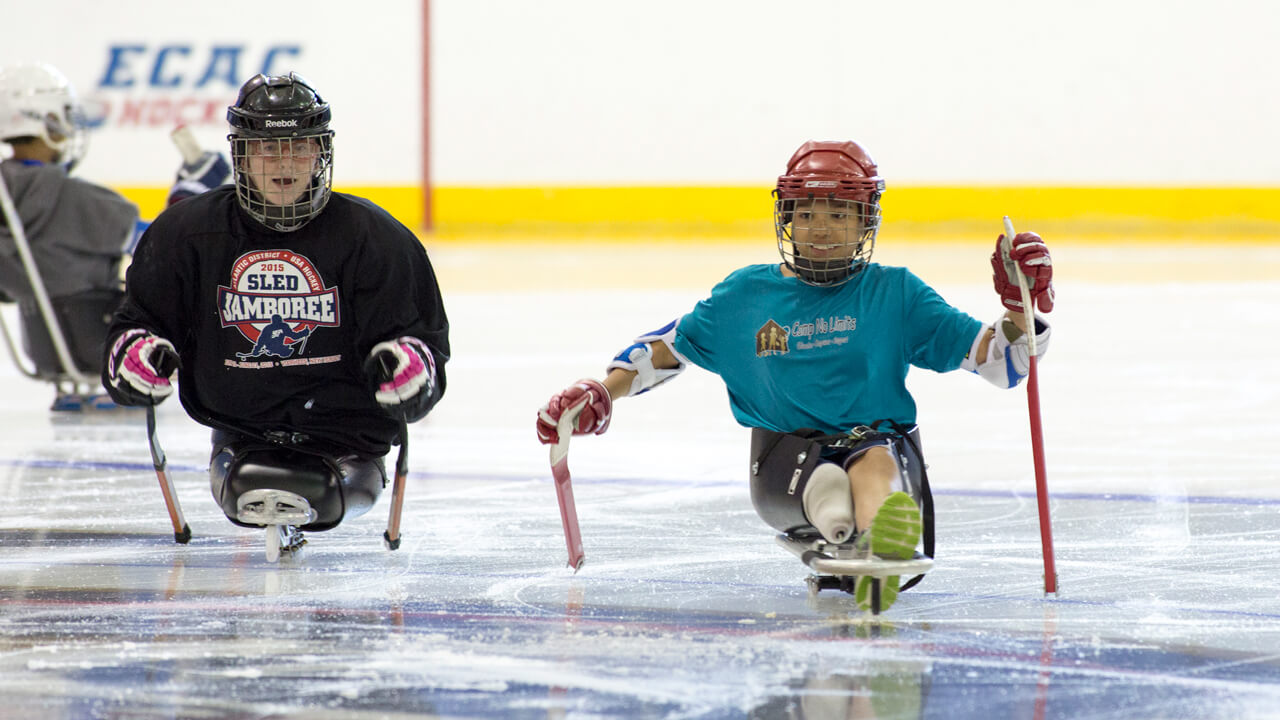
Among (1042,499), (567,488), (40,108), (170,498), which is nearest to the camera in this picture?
(1042,499)

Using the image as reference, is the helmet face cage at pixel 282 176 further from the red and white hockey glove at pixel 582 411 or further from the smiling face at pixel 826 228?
the smiling face at pixel 826 228

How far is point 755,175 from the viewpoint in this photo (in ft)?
43.1

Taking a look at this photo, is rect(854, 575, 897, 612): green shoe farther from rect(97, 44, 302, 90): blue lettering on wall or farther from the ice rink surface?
rect(97, 44, 302, 90): blue lettering on wall

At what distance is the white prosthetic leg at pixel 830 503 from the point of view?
2.57m

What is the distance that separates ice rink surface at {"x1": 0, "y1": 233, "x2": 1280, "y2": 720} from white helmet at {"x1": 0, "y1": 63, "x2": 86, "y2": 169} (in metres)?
0.92

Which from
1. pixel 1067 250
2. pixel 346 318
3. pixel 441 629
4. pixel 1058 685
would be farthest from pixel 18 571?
pixel 1067 250

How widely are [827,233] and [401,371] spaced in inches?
31.4

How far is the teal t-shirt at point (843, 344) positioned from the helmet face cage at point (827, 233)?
0.12ft

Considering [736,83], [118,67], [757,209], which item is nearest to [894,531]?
[757,209]

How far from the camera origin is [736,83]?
13070 mm

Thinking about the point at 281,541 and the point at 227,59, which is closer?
the point at 281,541

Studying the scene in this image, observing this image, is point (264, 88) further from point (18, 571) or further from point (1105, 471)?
point (1105, 471)

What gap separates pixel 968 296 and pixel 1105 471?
4374mm

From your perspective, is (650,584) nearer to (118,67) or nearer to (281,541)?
(281,541)
